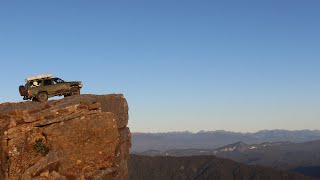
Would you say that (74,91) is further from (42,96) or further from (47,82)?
(42,96)

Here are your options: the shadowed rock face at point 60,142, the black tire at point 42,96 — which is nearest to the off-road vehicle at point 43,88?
the black tire at point 42,96

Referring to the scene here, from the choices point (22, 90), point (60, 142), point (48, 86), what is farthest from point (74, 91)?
point (60, 142)

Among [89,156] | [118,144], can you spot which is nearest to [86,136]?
[89,156]

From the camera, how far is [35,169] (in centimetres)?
3206

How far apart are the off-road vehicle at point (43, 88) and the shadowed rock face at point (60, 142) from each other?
617 cm

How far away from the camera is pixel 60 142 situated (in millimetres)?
33406

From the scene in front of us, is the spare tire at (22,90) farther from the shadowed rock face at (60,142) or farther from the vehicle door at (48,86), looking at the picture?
the shadowed rock face at (60,142)

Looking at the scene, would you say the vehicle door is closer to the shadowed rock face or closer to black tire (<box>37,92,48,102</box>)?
black tire (<box>37,92,48,102</box>)

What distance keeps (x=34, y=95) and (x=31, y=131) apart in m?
10.7

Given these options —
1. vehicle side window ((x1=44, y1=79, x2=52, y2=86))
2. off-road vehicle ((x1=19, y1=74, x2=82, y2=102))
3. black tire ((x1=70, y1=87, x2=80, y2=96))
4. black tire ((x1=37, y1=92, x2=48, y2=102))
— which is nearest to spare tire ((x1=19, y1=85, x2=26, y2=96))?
off-road vehicle ((x1=19, y1=74, x2=82, y2=102))

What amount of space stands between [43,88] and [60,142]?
12.1 m

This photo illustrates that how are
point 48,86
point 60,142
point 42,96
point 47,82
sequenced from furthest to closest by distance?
point 47,82
point 48,86
point 42,96
point 60,142

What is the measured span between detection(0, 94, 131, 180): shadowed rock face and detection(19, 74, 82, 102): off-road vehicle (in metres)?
6.17

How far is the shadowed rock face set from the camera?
32.5m
